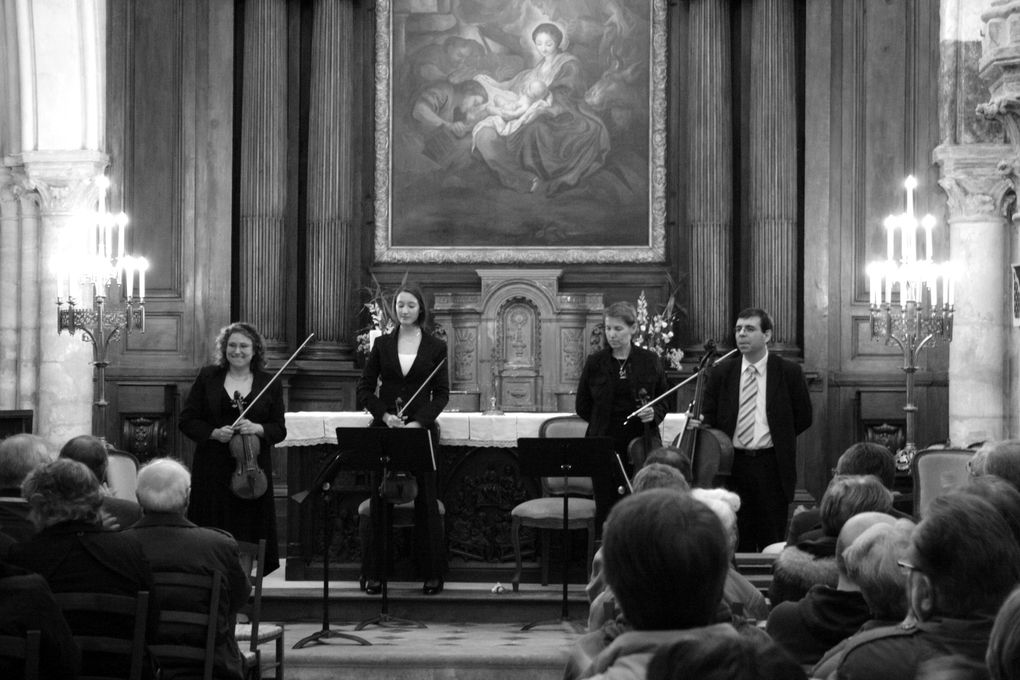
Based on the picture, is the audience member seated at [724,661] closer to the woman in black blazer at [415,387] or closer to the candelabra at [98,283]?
the woman in black blazer at [415,387]

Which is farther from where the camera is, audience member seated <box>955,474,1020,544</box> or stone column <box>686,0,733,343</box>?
stone column <box>686,0,733,343</box>

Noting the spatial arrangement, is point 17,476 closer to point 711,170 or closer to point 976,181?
point 976,181

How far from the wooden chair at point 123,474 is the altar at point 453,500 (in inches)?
43.5

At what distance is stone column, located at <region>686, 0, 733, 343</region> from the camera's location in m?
12.7

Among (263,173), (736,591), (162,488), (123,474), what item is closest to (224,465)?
(123,474)

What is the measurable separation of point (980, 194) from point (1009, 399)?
4.95ft

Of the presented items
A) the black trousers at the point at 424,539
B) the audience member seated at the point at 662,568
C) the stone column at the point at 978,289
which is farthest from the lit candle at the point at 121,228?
the audience member seated at the point at 662,568

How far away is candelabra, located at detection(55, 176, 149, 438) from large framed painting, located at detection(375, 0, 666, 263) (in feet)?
8.07

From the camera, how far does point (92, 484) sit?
4.64 meters

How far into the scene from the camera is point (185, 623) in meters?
5.08

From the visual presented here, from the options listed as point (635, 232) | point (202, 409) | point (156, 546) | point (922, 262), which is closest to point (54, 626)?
point (156, 546)

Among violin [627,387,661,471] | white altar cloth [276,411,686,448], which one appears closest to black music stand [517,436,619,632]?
violin [627,387,661,471]

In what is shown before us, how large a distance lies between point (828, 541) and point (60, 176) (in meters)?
8.89

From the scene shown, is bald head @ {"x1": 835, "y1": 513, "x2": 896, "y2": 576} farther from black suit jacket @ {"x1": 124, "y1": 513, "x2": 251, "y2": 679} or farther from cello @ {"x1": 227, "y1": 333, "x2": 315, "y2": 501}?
cello @ {"x1": 227, "y1": 333, "x2": 315, "y2": 501}
